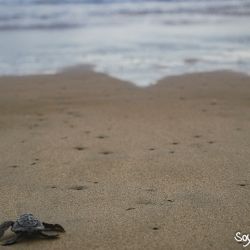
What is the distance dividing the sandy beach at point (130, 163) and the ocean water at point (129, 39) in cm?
151

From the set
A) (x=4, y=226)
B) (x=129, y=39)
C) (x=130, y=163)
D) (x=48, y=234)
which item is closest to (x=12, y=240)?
(x=4, y=226)

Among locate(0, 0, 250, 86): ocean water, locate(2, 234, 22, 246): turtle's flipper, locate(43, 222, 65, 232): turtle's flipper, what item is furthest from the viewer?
locate(0, 0, 250, 86): ocean water

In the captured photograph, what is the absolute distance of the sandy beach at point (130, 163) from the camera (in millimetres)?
3412

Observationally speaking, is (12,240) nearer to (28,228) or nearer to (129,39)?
(28,228)

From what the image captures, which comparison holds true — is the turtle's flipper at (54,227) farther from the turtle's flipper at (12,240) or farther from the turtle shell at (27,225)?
the turtle's flipper at (12,240)

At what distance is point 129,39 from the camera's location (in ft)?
42.9

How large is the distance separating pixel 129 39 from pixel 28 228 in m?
10.3

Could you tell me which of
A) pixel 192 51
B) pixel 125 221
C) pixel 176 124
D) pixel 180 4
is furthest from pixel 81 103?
pixel 180 4

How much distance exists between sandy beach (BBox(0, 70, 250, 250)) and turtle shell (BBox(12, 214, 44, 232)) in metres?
0.10

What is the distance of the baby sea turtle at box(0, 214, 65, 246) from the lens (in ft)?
10.6

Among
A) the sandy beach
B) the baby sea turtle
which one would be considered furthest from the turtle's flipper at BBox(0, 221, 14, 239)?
the sandy beach

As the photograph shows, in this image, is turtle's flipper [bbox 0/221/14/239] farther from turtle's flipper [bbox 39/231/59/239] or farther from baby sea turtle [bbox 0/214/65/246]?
turtle's flipper [bbox 39/231/59/239]

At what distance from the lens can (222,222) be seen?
3463 millimetres

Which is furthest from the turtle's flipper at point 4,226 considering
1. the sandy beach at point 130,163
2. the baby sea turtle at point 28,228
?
the sandy beach at point 130,163
